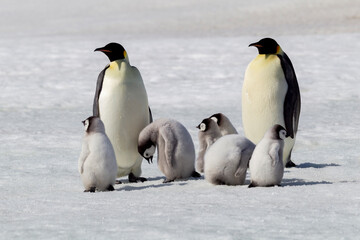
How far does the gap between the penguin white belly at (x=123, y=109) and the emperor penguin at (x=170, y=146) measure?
26cm

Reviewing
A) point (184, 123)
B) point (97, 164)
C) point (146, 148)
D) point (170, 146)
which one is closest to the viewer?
point (97, 164)

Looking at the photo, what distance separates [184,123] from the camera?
8.05 metres

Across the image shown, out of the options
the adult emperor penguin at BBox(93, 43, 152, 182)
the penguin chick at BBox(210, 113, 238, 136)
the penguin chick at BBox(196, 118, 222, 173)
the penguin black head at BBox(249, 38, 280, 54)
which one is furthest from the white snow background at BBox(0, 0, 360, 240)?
the penguin black head at BBox(249, 38, 280, 54)

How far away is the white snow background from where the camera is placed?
129 inches

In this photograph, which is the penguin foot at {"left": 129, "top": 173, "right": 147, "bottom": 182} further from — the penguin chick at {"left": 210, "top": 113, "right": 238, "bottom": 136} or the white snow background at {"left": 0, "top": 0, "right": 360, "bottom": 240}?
the penguin chick at {"left": 210, "top": 113, "right": 238, "bottom": 136}

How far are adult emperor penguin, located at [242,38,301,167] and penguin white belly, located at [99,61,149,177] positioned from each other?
2.83ft

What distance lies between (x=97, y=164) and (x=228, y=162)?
716 millimetres

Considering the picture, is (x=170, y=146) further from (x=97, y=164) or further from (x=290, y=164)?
(x=290, y=164)

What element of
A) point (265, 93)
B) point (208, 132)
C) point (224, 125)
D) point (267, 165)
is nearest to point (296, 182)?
point (267, 165)

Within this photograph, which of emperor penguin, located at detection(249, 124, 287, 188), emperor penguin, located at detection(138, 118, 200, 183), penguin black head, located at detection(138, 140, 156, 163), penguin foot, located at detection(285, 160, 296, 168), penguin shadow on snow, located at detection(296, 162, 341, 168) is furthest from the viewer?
penguin foot, located at detection(285, 160, 296, 168)

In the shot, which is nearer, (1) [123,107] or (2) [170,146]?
(2) [170,146]

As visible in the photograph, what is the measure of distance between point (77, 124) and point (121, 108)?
9.74 ft

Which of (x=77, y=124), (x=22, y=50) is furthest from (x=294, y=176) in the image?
(x=22, y=50)

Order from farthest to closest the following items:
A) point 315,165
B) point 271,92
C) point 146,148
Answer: point 271,92, point 315,165, point 146,148
